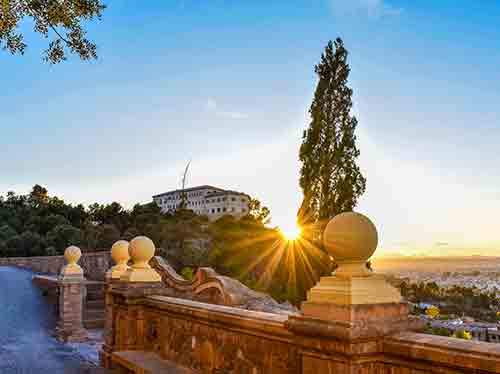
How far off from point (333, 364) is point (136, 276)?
3867 millimetres

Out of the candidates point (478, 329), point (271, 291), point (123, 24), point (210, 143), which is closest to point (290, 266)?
point (271, 291)

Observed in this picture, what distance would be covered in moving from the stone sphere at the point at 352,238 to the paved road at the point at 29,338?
5.42m

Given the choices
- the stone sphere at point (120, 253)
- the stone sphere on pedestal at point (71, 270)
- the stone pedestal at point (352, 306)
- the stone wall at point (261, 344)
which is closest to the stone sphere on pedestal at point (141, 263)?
the stone wall at point (261, 344)

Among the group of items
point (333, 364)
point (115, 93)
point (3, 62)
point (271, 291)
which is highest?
point (115, 93)

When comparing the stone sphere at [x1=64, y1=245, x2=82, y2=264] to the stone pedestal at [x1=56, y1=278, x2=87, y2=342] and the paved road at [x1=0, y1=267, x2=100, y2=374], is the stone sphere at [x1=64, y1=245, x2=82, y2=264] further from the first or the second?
the paved road at [x1=0, y1=267, x2=100, y2=374]

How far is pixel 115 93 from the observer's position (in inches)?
483

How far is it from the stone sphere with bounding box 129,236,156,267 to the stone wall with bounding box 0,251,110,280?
12.4m

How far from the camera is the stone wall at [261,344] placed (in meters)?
2.27

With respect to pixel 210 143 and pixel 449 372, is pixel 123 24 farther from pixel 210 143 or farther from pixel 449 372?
pixel 210 143

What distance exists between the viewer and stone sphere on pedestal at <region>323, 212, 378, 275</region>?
8.55ft

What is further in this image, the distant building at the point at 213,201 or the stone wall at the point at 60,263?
the distant building at the point at 213,201

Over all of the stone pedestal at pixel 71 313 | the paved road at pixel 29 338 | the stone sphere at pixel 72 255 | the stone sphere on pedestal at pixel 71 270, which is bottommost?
the paved road at pixel 29 338

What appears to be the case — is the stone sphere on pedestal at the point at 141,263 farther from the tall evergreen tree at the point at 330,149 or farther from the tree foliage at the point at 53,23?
the tall evergreen tree at the point at 330,149

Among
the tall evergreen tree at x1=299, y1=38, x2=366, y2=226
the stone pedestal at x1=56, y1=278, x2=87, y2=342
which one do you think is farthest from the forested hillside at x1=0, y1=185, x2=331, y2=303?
the stone pedestal at x1=56, y1=278, x2=87, y2=342
